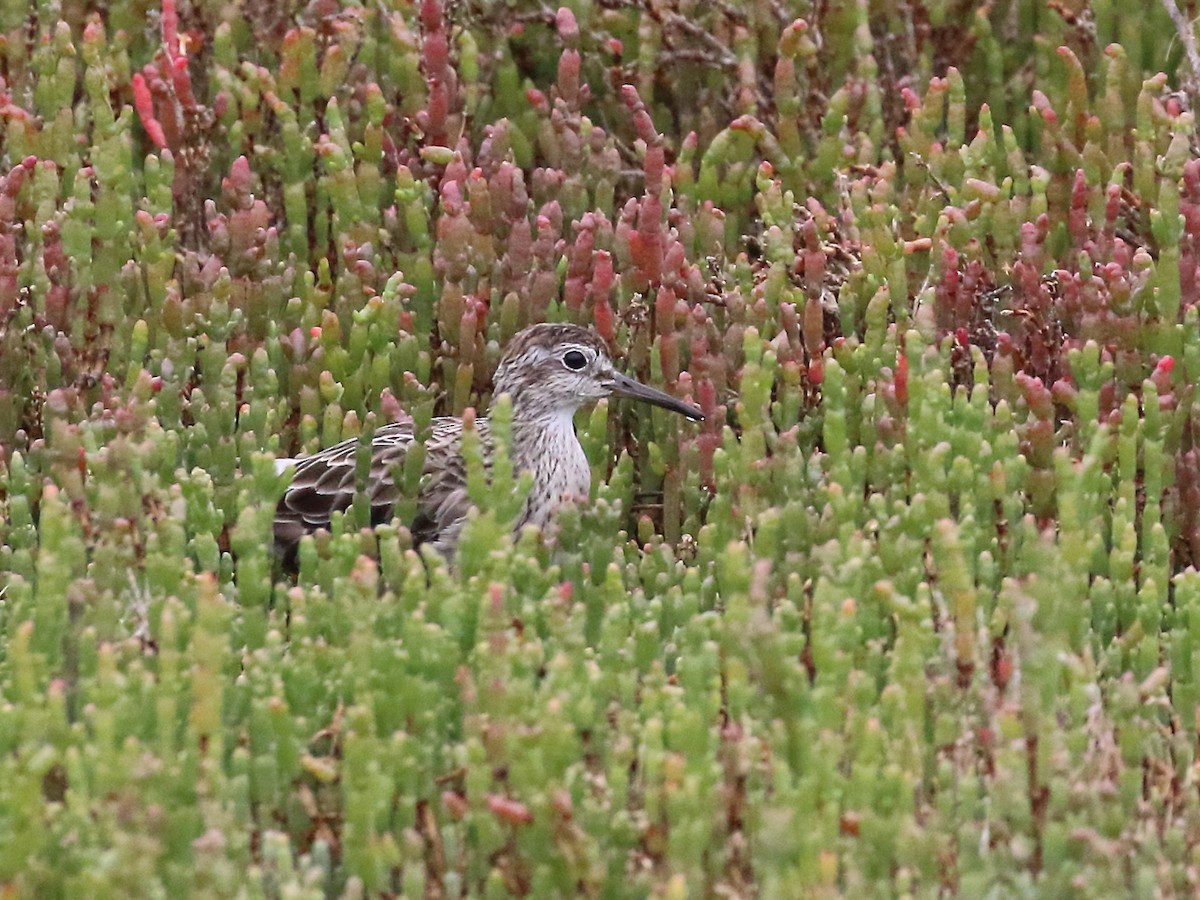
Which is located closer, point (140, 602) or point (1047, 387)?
point (140, 602)

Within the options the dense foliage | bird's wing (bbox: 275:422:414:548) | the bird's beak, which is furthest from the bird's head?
bird's wing (bbox: 275:422:414:548)

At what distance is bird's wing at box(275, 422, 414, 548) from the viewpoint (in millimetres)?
5562

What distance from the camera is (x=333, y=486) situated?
5559mm

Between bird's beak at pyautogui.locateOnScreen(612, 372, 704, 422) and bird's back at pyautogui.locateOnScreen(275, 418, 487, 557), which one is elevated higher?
bird's beak at pyautogui.locateOnScreen(612, 372, 704, 422)

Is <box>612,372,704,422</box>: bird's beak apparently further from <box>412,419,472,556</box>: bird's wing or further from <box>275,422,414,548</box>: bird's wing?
<box>275,422,414,548</box>: bird's wing

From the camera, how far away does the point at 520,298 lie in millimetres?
6012

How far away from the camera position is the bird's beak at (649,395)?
546 cm

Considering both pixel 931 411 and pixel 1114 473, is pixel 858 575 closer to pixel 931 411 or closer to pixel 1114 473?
pixel 931 411

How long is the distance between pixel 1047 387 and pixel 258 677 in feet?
8.01

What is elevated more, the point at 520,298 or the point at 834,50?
the point at 834,50

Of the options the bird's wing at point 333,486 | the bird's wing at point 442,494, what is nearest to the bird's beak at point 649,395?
the bird's wing at point 442,494

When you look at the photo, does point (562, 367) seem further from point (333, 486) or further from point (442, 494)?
point (333, 486)

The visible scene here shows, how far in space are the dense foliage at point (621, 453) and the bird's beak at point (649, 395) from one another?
59 millimetres

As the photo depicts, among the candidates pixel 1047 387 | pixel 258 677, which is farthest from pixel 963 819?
pixel 1047 387
